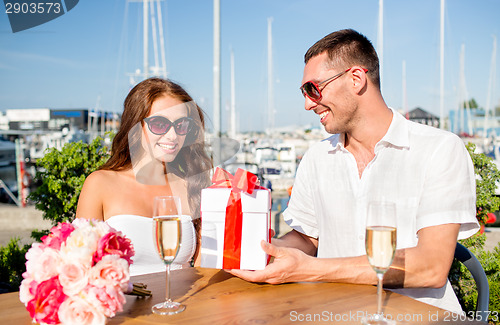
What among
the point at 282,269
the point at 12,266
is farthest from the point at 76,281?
the point at 12,266

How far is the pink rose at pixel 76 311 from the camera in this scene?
3.97ft

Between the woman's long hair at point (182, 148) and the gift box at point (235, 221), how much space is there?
1.25 meters

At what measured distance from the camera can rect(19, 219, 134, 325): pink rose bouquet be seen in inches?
47.9

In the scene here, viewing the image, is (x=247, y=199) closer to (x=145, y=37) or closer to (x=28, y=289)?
(x=28, y=289)

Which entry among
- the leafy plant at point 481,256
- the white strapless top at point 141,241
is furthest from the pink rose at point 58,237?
the leafy plant at point 481,256

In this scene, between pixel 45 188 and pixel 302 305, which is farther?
pixel 45 188

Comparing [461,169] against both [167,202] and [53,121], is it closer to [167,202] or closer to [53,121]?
[167,202]

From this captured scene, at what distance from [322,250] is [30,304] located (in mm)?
1796

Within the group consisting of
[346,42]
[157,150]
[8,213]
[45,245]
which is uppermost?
[346,42]

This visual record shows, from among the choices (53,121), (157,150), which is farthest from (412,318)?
(53,121)

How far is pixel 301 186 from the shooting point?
9.21ft

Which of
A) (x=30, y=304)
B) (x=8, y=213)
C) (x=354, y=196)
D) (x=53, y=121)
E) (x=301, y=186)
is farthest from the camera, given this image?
(x=53, y=121)

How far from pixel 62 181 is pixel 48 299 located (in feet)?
10.3

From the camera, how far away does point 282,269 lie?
1.71 metres
